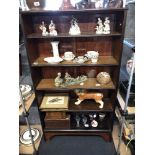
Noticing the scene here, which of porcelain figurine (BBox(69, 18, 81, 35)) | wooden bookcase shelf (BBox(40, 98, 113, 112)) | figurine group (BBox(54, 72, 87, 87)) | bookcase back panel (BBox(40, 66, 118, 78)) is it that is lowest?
wooden bookcase shelf (BBox(40, 98, 113, 112))

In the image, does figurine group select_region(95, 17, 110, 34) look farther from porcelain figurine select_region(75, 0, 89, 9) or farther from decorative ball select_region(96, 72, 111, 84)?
decorative ball select_region(96, 72, 111, 84)

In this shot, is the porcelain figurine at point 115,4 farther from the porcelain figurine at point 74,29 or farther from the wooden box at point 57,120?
the wooden box at point 57,120

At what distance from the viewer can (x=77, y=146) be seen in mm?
1915

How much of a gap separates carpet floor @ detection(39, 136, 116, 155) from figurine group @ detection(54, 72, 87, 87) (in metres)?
0.76

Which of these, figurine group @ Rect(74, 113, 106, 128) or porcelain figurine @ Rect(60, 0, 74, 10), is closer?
porcelain figurine @ Rect(60, 0, 74, 10)

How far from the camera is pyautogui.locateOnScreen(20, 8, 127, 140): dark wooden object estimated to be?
152 centimetres

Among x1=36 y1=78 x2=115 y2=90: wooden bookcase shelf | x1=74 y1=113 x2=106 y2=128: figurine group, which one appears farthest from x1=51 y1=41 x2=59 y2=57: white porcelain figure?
x1=74 y1=113 x2=106 y2=128: figurine group

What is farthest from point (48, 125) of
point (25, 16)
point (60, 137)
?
point (25, 16)

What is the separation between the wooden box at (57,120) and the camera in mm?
1893

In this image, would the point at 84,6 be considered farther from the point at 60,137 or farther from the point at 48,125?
the point at 60,137

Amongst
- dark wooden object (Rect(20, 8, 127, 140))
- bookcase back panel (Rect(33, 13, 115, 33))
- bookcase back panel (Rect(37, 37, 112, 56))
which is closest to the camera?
dark wooden object (Rect(20, 8, 127, 140))
